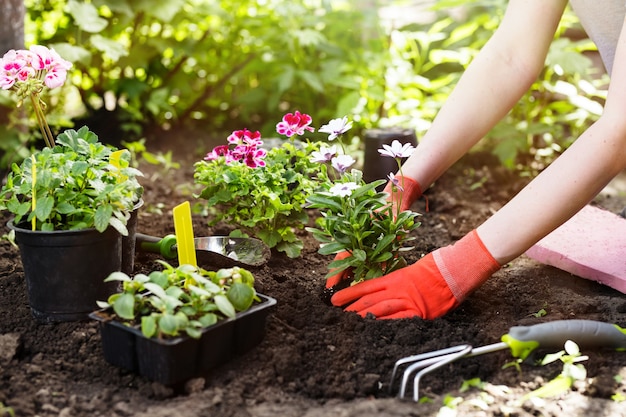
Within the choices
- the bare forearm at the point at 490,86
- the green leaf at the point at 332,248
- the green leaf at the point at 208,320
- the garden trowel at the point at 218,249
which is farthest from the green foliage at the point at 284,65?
the green leaf at the point at 208,320

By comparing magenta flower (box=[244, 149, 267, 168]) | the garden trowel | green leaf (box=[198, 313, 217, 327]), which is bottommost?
green leaf (box=[198, 313, 217, 327])

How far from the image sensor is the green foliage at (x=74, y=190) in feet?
5.77

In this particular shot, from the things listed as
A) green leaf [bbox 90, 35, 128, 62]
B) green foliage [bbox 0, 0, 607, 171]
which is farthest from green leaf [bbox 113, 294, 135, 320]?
green leaf [bbox 90, 35, 128, 62]

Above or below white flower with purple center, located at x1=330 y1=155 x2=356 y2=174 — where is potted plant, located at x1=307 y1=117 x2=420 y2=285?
below

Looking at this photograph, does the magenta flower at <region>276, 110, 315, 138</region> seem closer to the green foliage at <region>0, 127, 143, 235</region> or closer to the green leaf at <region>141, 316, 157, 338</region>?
the green foliage at <region>0, 127, 143, 235</region>

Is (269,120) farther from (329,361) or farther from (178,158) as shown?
(329,361)

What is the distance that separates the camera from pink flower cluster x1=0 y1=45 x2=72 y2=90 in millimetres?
1914

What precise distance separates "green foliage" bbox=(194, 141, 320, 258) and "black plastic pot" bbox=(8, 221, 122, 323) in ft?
1.46

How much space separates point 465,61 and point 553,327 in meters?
2.01

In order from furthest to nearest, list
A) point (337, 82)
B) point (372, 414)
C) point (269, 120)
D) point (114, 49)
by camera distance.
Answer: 1. point (269, 120)
2. point (337, 82)
3. point (114, 49)
4. point (372, 414)

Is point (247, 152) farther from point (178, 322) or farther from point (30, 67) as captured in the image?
point (178, 322)

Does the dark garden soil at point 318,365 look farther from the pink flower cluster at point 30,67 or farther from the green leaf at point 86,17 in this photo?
the green leaf at point 86,17

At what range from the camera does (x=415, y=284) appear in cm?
194

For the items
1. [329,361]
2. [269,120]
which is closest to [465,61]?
[269,120]
